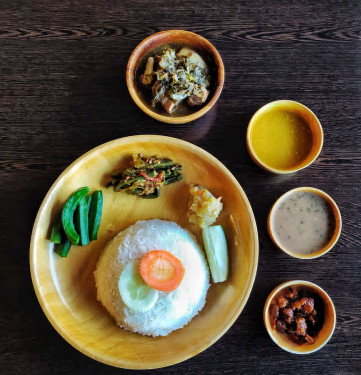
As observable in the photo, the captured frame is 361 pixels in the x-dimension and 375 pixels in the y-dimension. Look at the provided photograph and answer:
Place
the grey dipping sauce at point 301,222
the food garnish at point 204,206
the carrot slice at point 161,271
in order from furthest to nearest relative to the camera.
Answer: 1. the grey dipping sauce at point 301,222
2. the food garnish at point 204,206
3. the carrot slice at point 161,271

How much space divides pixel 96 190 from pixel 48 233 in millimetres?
312

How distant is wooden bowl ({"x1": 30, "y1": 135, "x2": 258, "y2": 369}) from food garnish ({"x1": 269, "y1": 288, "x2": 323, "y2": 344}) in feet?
0.93

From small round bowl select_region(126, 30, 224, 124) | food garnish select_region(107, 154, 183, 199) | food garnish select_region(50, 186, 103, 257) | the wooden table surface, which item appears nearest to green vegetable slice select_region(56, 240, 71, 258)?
food garnish select_region(50, 186, 103, 257)

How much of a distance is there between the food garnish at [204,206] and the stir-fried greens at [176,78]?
17.1 inches

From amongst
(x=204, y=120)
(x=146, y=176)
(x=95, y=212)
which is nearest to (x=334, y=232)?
(x=204, y=120)

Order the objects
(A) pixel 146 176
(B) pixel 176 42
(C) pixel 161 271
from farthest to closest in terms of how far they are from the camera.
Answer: (B) pixel 176 42 → (A) pixel 146 176 → (C) pixel 161 271

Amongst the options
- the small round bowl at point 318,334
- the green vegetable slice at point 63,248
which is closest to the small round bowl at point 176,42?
the green vegetable slice at point 63,248

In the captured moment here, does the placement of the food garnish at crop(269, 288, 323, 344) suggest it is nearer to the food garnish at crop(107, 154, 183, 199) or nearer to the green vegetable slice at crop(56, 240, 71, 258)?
the food garnish at crop(107, 154, 183, 199)

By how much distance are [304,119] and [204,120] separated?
0.52 m

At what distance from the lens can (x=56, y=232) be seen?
2084mm

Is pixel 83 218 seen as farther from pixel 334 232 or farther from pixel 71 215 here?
pixel 334 232

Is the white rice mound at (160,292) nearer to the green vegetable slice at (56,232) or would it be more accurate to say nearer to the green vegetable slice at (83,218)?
the green vegetable slice at (83,218)

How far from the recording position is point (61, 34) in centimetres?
237

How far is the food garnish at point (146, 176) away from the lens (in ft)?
7.00
